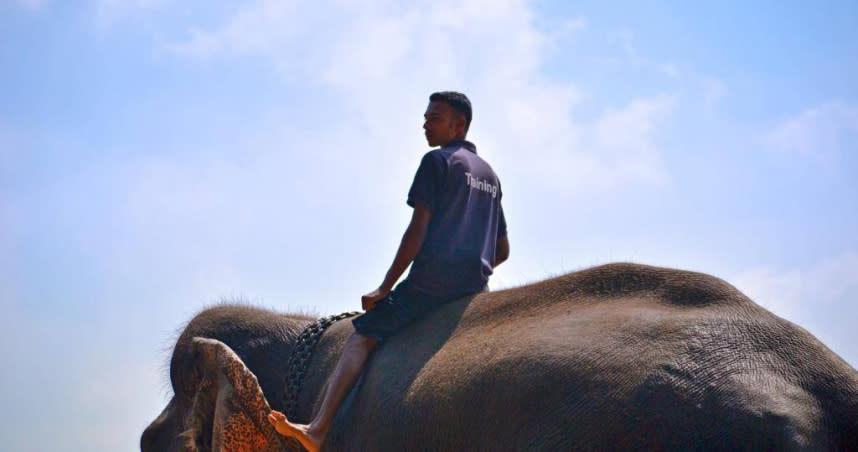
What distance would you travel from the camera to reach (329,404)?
252 inches

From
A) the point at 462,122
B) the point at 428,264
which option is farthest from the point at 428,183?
the point at 462,122

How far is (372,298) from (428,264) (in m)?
0.42

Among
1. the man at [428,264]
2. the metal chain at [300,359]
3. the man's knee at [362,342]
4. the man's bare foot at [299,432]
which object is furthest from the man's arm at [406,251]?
the man's bare foot at [299,432]

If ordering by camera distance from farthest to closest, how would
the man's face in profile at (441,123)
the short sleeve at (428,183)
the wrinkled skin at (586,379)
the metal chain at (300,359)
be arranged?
1. the man's face in profile at (441,123)
2. the metal chain at (300,359)
3. the short sleeve at (428,183)
4. the wrinkled skin at (586,379)

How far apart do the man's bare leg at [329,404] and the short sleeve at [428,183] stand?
3.23ft

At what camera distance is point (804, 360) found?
4.65 m

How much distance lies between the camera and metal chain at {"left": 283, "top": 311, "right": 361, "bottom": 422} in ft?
23.2

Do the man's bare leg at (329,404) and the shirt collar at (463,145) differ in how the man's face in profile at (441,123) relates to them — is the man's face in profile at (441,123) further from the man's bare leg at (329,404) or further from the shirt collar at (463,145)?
the man's bare leg at (329,404)

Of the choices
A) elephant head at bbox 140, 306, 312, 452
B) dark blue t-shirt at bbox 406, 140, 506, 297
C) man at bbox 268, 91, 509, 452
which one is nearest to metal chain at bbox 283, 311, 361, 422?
elephant head at bbox 140, 306, 312, 452

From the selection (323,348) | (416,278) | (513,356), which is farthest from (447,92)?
(513,356)

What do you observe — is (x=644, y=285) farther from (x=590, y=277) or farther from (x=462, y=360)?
(x=462, y=360)


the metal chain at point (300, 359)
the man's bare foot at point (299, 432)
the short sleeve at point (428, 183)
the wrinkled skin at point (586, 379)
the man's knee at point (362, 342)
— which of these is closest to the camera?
the wrinkled skin at point (586, 379)

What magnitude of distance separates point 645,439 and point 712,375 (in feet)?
1.32

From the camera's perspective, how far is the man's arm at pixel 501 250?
758cm
